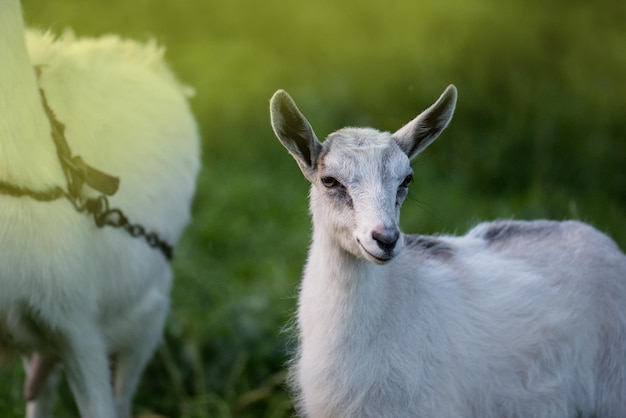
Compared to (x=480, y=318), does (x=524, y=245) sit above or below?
above

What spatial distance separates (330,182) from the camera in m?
3.76

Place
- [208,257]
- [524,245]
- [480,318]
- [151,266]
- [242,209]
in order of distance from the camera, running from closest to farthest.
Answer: [480,318], [524,245], [151,266], [208,257], [242,209]

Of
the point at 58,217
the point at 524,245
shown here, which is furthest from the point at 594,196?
the point at 58,217

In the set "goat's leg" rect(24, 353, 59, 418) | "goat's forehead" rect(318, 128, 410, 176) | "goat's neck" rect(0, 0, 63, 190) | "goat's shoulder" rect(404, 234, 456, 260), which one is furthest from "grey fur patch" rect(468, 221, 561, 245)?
"goat's leg" rect(24, 353, 59, 418)

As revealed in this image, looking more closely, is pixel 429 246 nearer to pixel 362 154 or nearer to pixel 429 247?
pixel 429 247

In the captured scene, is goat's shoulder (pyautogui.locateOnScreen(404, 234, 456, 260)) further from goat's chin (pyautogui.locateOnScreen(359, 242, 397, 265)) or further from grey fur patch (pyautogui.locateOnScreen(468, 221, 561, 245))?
goat's chin (pyautogui.locateOnScreen(359, 242, 397, 265))

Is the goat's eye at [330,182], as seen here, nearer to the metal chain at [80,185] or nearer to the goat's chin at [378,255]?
the goat's chin at [378,255]

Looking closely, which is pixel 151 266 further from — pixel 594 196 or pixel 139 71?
pixel 594 196

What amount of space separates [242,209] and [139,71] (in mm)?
2830

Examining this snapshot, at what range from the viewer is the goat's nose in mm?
3447

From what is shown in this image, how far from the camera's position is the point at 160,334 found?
212 inches

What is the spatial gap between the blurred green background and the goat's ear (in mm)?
1896

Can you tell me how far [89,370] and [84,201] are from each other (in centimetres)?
72

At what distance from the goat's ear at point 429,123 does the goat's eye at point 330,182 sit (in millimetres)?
290
